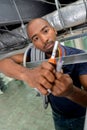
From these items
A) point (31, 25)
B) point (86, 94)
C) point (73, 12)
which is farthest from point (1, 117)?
point (86, 94)

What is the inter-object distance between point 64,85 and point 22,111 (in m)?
1.97

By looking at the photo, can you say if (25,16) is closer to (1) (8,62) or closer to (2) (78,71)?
(1) (8,62)

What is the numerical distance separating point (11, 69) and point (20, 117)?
1.56 metres

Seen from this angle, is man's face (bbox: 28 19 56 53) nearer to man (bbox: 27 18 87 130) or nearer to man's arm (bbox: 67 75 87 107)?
man (bbox: 27 18 87 130)

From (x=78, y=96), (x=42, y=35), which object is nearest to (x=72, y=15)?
(x=42, y=35)

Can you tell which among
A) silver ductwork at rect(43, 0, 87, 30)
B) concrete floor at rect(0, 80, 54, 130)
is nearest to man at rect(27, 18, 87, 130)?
silver ductwork at rect(43, 0, 87, 30)

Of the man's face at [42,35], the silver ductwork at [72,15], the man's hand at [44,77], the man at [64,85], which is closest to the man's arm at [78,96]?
the man at [64,85]

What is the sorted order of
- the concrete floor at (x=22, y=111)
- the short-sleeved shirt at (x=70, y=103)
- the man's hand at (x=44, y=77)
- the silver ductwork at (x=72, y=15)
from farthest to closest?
the concrete floor at (x=22, y=111), the silver ductwork at (x=72, y=15), the short-sleeved shirt at (x=70, y=103), the man's hand at (x=44, y=77)

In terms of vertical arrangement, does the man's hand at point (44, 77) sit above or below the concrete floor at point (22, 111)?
above

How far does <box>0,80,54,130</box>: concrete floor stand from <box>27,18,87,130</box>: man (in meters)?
1.00

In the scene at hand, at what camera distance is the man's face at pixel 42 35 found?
919mm

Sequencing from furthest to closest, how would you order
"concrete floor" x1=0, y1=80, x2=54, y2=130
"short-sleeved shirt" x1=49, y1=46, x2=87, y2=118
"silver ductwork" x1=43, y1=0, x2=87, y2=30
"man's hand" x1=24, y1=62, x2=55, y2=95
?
"concrete floor" x1=0, y1=80, x2=54, y2=130, "silver ductwork" x1=43, y1=0, x2=87, y2=30, "short-sleeved shirt" x1=49, y1=46, x2=87, y2=118, "man's hand" x1=24, y1=62, x2=55, y2=95

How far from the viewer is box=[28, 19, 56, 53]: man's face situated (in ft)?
3.02

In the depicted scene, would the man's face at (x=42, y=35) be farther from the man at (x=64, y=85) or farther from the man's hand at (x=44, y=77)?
the man's hand at (x=44, y=77)
